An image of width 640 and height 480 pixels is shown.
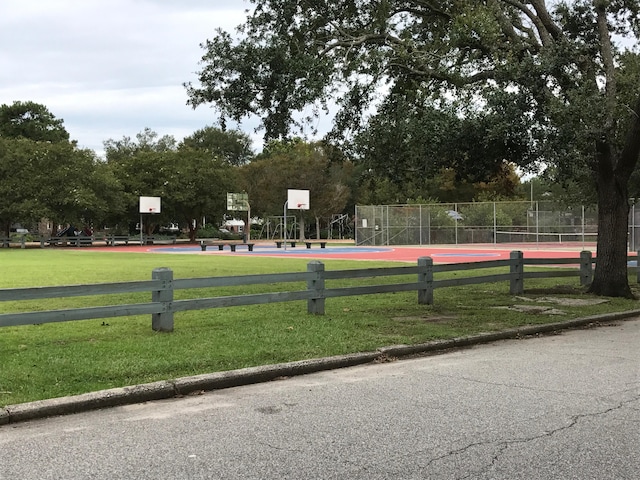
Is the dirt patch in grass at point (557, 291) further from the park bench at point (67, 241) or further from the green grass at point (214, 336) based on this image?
the park bench at point (67, 241)

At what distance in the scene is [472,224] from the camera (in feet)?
152

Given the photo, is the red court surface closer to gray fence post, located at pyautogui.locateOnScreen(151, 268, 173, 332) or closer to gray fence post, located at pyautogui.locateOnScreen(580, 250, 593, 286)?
gray fence post, located at pyautogui.locateOnScreen(580, 250, 593, 286)

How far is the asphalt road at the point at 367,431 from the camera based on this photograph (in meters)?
4.33

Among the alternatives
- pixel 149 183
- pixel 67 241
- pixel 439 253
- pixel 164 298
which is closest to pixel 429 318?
pixel 164 298

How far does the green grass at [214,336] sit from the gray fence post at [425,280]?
253mm

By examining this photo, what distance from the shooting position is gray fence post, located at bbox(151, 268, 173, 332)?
356 inches

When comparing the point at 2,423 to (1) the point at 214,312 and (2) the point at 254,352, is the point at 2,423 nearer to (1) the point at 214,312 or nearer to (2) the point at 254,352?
(2) the point at 254,352

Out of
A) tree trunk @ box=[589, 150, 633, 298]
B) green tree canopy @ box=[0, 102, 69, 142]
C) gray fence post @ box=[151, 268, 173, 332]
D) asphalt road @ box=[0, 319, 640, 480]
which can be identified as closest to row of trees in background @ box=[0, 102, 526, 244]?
green tree canopy @ box=[0, 102, 69, 142]

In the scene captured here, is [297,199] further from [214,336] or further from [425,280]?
[214,336]

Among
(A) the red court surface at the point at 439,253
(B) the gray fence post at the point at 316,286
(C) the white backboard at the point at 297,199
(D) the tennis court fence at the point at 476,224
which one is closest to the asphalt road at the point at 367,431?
(B) the gray fence post at the point at 316,286

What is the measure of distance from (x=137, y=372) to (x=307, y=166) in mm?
62932

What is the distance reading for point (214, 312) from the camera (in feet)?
38.3

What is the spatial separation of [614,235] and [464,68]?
17.4 feet

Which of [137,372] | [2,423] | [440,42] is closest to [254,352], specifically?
[137,372]
